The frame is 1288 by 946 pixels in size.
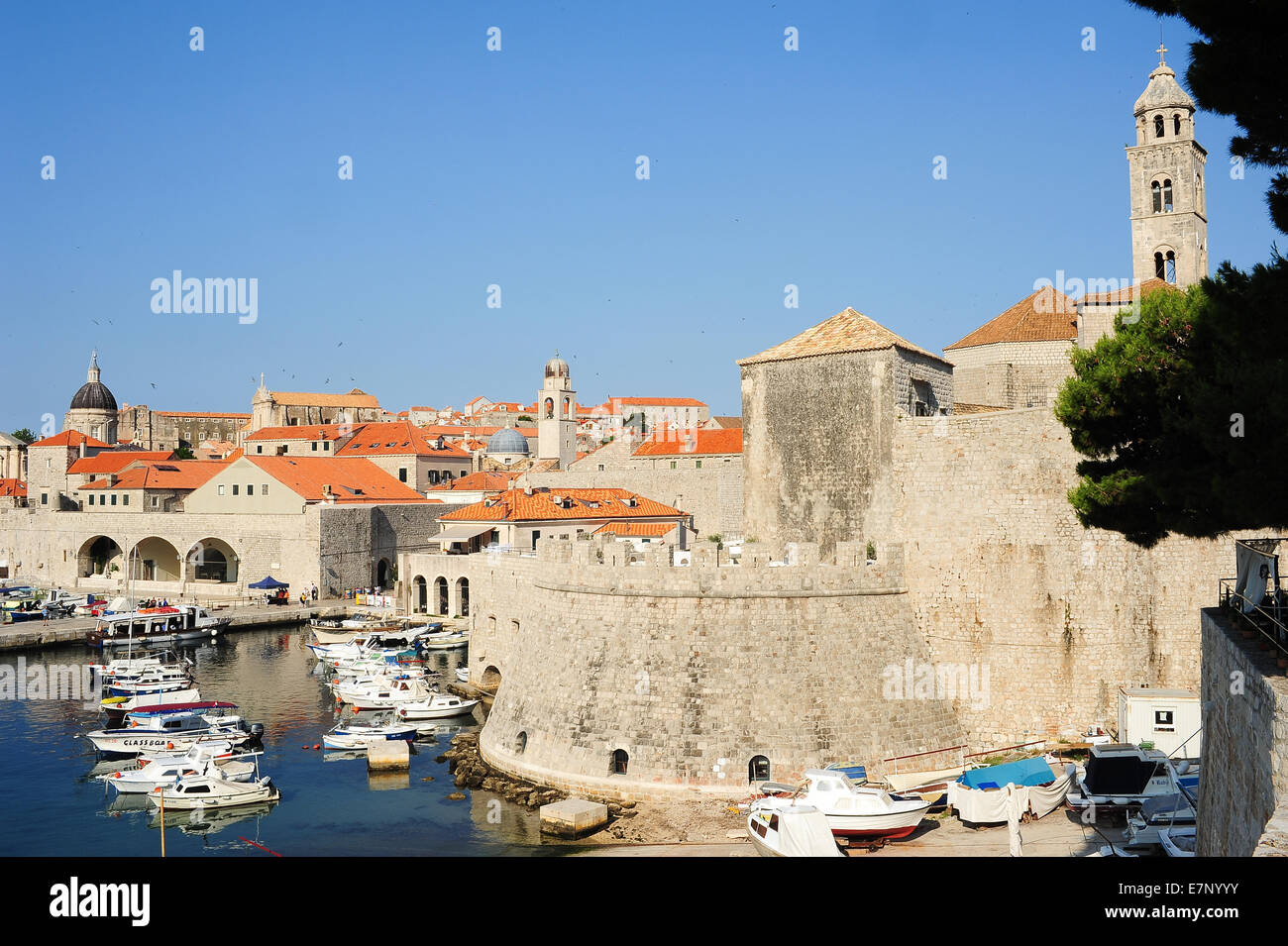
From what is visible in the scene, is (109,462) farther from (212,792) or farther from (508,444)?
(212,792)

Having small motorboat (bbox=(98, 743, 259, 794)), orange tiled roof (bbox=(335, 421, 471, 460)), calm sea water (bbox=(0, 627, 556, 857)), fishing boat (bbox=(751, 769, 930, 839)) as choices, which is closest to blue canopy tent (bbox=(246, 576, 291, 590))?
orange tiled roof (bbox=(335, 421, 471, 460))

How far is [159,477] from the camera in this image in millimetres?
70188

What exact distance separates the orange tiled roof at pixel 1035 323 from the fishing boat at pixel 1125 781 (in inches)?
762

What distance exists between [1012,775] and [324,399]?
130641 millimetres

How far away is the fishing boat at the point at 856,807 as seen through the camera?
19.0m

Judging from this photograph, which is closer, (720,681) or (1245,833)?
(1245,833)

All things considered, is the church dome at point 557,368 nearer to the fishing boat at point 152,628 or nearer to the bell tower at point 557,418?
the bell tower at point 557,418

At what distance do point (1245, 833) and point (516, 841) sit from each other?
1480 cm

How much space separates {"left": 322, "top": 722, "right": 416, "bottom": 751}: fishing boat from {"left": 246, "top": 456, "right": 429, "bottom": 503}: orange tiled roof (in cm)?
3394

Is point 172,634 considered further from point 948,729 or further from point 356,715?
point 948,729

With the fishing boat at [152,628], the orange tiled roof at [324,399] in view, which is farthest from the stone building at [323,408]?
the fishing boat at [152,628]
